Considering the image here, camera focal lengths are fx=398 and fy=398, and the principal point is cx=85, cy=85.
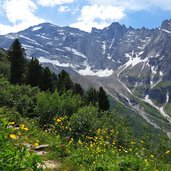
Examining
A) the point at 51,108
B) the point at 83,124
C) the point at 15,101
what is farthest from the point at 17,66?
the point at 83,124

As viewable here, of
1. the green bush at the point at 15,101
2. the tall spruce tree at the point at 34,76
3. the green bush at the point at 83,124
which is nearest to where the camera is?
the green bush at the point at 83,124

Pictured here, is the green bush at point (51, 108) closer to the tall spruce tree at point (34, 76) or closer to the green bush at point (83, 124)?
the green bush at point (83, 124)

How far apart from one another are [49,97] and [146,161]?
635 inches

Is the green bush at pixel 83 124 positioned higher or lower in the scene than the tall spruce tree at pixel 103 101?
higher

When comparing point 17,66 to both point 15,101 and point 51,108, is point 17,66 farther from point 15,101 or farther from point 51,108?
point 51,108

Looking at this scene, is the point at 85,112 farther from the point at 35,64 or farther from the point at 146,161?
the point at 35,64

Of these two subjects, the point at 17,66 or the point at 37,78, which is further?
the point at 17,66

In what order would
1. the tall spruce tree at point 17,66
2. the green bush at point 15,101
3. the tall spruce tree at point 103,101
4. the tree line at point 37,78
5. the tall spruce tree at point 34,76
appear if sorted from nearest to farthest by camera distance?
the green bush at point 15,101
the tall spruce tree at point 103,101
the tree line at point 37,78
the tall spruce tree at point 34,76
the tall spruce tree at point 17,66

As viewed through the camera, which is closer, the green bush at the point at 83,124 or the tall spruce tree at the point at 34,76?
the green bush at the point at 83,124

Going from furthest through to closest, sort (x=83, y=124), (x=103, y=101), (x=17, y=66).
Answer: (x=17, y=66) < (x=103, y=101) < (x=83, y=124)

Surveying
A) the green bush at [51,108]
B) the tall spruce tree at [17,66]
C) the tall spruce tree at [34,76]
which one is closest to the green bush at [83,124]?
the green bush at [51,108]

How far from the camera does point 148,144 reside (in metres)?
11.2

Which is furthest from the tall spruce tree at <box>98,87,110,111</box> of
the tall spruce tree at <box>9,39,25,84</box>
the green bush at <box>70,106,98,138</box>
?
the green bush at <box>70,106,98,138</box>

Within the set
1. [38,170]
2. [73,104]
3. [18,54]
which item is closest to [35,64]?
[18,54]
